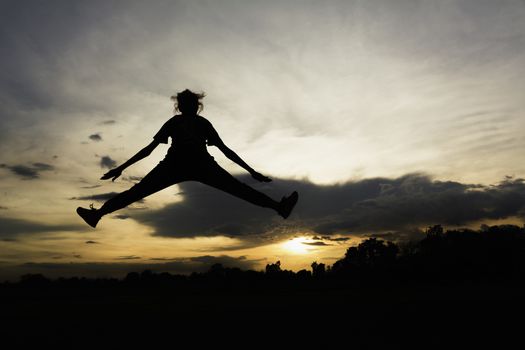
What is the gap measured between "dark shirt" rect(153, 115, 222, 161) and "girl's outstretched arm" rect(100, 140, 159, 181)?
0.12 metres

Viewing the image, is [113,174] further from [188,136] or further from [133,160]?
[188,136]

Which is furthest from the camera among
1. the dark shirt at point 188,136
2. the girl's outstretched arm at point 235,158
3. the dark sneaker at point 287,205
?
the dark sneaker at point 287,205

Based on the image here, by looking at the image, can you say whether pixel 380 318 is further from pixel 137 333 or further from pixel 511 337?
pixel 137 333

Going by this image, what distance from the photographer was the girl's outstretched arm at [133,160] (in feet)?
18.7

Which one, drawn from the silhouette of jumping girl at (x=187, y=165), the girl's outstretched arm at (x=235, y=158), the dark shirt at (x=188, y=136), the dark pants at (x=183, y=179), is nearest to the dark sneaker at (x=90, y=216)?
the silhouette of jumping girl at (x=187, y=165)

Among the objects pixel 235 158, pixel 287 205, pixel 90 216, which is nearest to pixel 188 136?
pixel 235 158

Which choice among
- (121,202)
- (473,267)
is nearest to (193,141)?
(121,202)

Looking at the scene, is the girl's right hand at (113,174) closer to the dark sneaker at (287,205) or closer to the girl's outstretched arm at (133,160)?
the girl's outstretched arm at (133,160)

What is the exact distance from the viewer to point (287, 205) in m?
6.09

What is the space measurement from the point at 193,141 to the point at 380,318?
4.79m

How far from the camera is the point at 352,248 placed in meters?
93.1

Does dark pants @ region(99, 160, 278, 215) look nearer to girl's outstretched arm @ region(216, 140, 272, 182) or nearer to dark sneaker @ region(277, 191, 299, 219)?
girl's outstretched arm @ region(216, 140, 272, 182)

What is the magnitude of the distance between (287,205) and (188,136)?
1745 millimetres

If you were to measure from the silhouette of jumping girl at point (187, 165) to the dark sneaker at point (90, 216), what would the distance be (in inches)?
1.5
